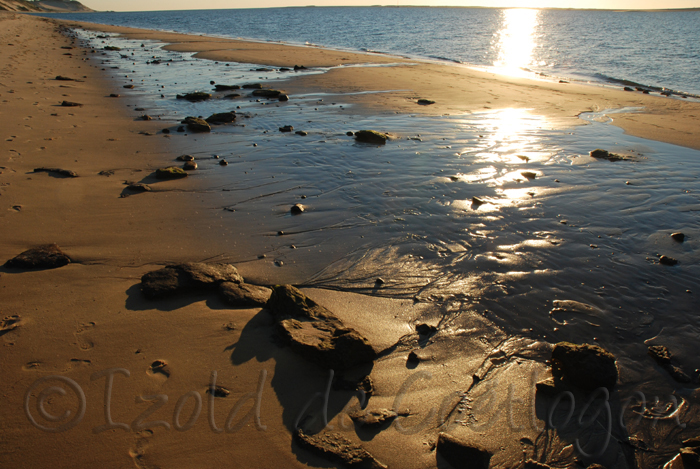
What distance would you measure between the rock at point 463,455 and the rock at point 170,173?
5.79 metres

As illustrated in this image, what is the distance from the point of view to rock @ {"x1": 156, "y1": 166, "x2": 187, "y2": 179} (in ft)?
21.1

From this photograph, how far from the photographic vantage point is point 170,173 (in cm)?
646

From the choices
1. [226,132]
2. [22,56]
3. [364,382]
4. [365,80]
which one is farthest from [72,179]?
[22,56]

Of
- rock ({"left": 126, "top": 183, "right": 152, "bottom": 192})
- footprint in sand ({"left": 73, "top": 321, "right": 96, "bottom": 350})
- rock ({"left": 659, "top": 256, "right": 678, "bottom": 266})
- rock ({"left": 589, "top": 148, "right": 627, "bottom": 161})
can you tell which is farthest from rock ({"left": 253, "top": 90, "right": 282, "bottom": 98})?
rock ({"left": 659, "top": 256, "right": 678, "bottom": 266})

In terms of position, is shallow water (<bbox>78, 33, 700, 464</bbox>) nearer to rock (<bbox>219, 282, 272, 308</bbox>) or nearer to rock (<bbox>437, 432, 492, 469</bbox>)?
rock (<bbox>219, 282, 272, 308</bbox>)

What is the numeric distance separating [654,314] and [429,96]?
11724 mm

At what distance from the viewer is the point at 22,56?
19.4 metres

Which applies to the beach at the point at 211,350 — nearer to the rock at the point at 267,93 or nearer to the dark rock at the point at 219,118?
the dark rock at the point at 219,118

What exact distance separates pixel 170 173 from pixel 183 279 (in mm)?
3363

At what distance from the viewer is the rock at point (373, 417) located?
2568mm

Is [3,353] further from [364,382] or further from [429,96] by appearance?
[429,96]

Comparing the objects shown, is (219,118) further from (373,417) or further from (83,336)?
(373,417)

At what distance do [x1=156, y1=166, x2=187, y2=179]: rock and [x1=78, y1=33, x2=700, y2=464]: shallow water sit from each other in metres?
0.34

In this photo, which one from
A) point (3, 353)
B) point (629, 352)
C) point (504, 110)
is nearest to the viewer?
point (3, 353)
